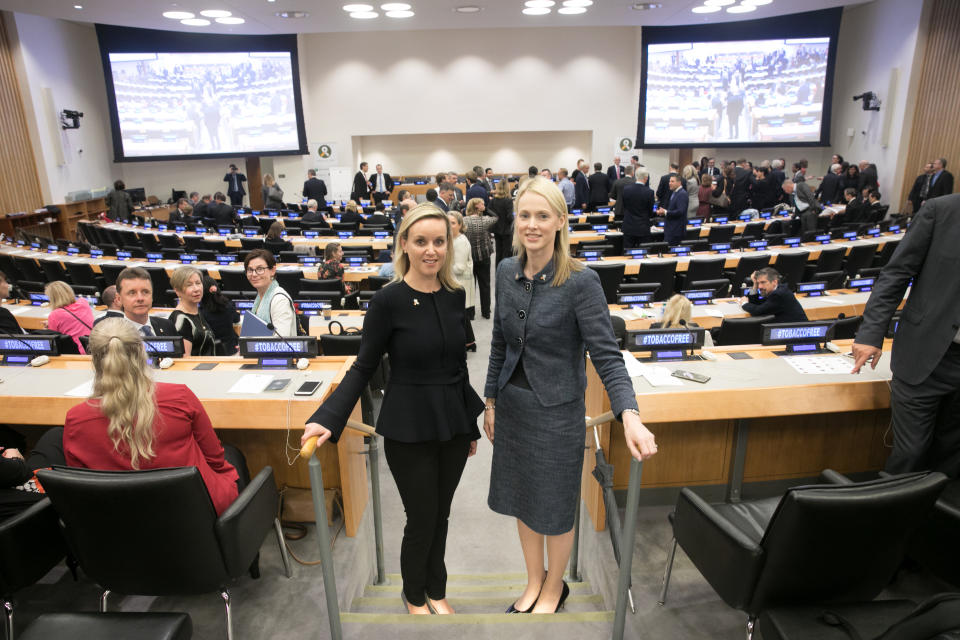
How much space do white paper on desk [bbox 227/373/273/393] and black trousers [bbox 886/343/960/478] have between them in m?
2.65

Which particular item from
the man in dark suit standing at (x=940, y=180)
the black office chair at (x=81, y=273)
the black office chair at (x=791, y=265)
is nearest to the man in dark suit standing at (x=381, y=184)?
the black office chair at (x=81, y=273)

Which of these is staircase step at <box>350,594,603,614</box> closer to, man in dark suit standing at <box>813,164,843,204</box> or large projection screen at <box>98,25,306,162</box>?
man in dark suit standing at <box>813,164,843,204</box>

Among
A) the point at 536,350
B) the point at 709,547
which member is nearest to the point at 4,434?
the point at 536,350

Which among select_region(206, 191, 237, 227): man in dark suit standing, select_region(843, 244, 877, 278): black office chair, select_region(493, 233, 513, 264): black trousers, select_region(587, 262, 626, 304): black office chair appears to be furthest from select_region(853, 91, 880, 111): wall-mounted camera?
select_region(206, 191, 237, 227): man in dark suit standing

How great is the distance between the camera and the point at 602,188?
41.2ft

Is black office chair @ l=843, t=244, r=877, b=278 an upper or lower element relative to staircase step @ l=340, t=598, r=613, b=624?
upper

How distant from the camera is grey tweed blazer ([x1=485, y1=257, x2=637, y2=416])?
1.86 metres

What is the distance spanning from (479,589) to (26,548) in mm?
1726

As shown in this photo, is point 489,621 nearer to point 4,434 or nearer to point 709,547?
point 709,547

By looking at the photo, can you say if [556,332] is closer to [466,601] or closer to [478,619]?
[478,619]

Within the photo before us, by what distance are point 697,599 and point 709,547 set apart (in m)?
0.57

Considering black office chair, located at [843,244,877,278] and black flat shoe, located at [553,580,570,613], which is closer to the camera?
black flat shoe, located at [553,580,570,613]

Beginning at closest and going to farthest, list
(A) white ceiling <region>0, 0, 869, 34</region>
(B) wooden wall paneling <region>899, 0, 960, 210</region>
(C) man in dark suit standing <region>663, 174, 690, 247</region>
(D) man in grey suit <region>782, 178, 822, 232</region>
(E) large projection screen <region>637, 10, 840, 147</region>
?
(C) man in dark suit standing <region>663, 174, 690, 247</region>, (D) man in grey suit <region>782, 178, 822, 232</region>, (A) white ceiling <region>0, 0, 869, 34</region>, (B) wooden wall paneling <region>899, 0, 960, 210</region>, (E) large projection screen <region>637, 10, 840, 147</region>

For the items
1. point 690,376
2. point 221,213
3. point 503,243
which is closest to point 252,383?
point 690,376
